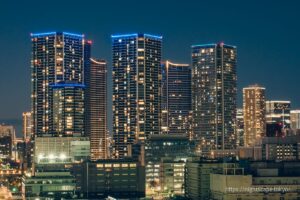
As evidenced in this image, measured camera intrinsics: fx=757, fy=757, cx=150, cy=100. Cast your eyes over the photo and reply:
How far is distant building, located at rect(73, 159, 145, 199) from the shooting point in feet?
497

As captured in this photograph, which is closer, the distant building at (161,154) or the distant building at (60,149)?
the distant building at (161,154)

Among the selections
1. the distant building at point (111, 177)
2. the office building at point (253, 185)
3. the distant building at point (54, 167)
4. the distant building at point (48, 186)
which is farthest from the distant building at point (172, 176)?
the office building at point (253, 185)

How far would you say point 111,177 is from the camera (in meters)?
153

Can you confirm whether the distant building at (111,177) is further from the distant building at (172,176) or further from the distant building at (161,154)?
the distant building at (161,154)

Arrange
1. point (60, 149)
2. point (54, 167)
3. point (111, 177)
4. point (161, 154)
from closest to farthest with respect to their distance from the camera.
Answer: point (111, 177) → point (54, 167) → point (161, 154) → point (60, 149)

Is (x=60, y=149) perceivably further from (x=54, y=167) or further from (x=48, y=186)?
(x=48, y=186)

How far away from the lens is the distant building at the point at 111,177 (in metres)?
152

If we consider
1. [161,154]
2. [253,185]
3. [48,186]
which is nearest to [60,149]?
[161,154]

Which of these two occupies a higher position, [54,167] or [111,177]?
[54,167]

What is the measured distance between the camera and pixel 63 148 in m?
189

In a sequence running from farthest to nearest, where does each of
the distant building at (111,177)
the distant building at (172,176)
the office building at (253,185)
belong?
the distant building at (172,176), the distant building at (111,177), the office building at (253,185)

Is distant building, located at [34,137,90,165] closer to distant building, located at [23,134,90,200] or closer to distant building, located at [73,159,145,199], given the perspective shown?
distant building, located at [23,134,90,200]

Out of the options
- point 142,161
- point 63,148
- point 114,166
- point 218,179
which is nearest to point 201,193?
point 218,179

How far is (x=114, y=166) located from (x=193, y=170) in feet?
76.4
